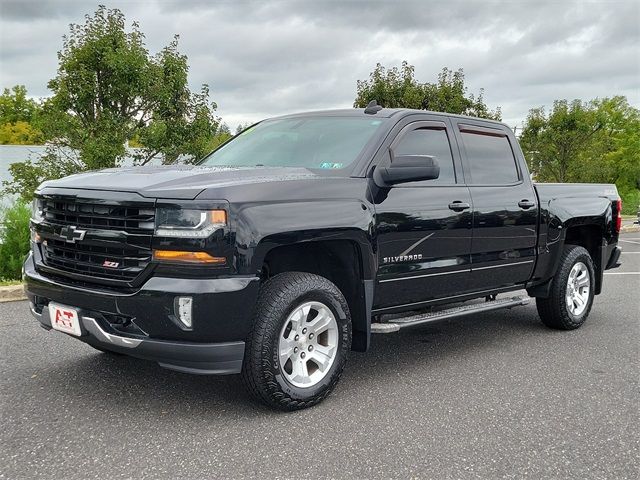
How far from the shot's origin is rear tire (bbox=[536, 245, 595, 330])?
6203 mm

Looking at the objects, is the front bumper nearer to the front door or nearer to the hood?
the hood

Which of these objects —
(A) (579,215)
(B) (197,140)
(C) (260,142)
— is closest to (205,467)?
(C) (260,142)

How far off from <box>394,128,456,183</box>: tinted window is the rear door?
20cm

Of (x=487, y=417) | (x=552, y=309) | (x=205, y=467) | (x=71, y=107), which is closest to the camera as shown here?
(x=205, y=467)

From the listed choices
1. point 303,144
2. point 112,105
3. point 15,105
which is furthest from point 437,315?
point 15,105

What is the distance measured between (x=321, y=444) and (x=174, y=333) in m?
1.00

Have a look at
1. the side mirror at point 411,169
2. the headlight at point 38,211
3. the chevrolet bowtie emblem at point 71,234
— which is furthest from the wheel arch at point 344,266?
the headlight at point 38,211

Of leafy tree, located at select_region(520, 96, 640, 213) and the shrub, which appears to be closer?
the shrub

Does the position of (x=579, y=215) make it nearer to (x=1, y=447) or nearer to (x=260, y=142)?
(x=260, y=142)

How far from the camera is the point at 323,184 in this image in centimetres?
404

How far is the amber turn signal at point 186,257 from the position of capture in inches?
136

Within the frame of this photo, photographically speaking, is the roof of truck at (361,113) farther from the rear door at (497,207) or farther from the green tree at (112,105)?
the green tree at (112,105)

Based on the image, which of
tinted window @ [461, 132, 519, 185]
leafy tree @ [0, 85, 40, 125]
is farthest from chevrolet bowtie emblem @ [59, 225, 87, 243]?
leafy tree @ [0, 85, 40, 125]

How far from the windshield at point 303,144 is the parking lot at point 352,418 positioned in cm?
161
